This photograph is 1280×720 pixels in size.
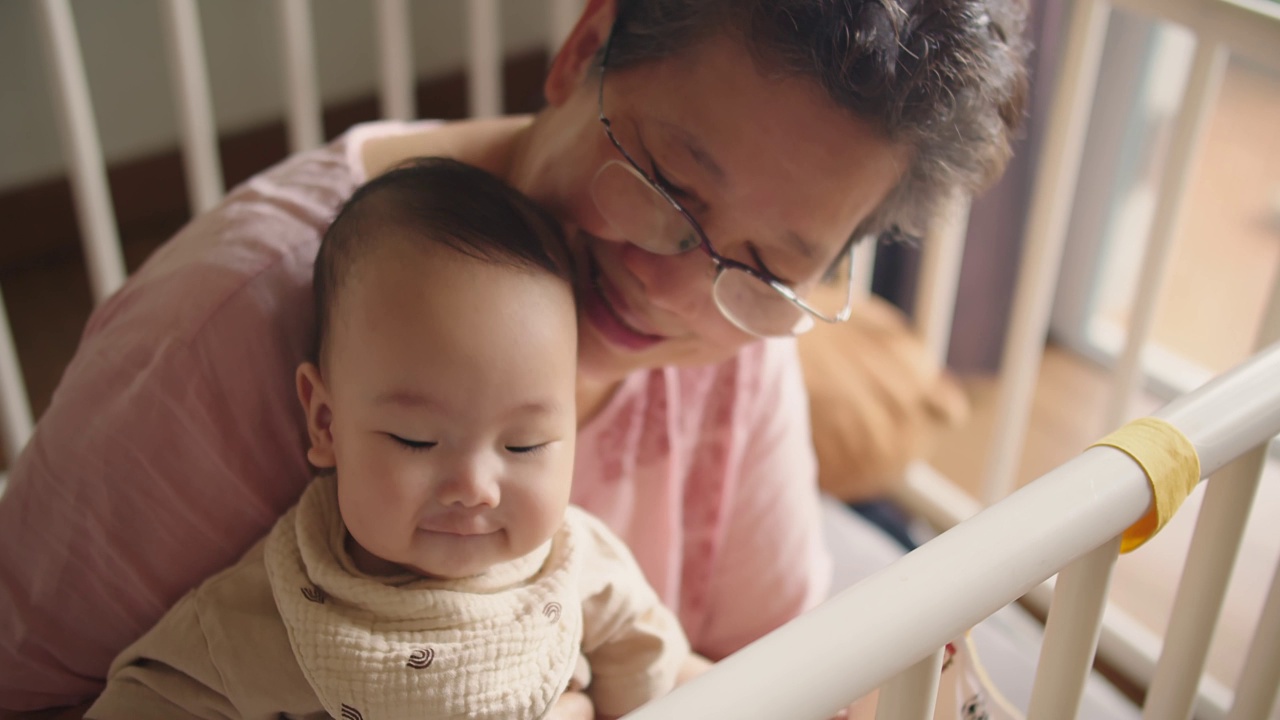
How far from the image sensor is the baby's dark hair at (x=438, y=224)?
0.69 meters

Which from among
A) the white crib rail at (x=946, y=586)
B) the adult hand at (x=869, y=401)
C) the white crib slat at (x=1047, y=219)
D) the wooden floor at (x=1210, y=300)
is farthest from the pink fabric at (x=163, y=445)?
the wooden floor at (x=1210, y=300)

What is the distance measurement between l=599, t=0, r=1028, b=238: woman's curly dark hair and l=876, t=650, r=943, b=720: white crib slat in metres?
0.34

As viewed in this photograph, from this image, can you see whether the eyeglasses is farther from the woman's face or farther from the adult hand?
the adult hand

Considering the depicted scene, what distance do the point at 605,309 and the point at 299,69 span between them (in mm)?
636

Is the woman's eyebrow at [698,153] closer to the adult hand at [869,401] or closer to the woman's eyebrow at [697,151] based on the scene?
the woman's eyebrow at [697,151]

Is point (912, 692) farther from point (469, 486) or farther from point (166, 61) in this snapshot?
point (166, 61)

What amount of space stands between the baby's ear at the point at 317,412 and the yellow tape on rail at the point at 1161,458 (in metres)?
0.44

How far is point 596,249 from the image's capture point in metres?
0.84

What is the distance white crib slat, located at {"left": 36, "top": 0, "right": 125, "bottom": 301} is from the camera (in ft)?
3.74

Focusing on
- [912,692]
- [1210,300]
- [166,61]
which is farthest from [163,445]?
[1210,300]

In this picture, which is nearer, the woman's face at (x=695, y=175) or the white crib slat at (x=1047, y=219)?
the woman's face at (x=695, y=175)

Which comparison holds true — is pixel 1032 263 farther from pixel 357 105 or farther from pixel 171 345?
pixel 357 105

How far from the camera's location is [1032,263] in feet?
4.30

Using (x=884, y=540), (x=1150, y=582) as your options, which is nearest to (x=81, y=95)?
(x=884, y=540)
